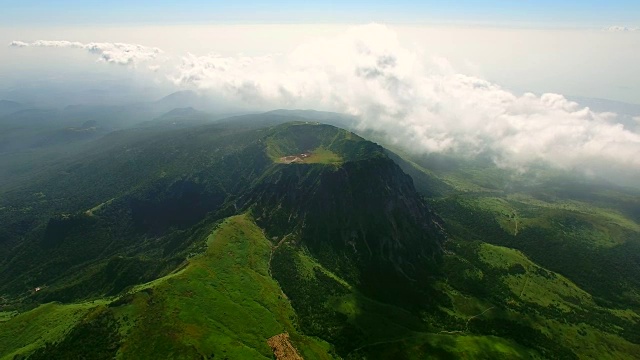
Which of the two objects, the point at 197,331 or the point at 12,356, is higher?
the point at 197,331

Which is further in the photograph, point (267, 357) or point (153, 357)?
point (267, 357)

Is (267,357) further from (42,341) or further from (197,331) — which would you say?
(42,341)

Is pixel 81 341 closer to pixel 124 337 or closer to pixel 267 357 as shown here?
pixel 124 337

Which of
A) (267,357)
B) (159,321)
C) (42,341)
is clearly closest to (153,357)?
(159,321)

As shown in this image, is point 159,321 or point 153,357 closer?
point 153,357

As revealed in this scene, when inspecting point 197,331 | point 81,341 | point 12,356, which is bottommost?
point 12,356

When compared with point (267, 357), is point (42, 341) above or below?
below

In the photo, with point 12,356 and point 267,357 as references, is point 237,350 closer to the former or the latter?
point 267,357

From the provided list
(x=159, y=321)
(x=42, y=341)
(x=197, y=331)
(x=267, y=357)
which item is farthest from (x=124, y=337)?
(x=267, y=357)
